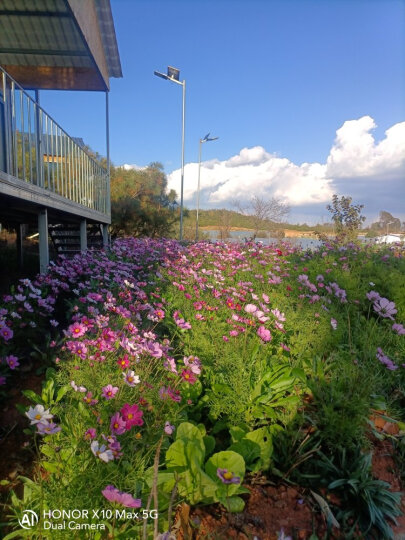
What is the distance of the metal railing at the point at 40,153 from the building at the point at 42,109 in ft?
0.03

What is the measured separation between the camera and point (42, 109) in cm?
448

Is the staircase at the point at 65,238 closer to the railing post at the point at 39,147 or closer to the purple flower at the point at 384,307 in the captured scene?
the railing post at the point at 39,147

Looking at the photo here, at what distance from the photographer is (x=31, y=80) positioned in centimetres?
790

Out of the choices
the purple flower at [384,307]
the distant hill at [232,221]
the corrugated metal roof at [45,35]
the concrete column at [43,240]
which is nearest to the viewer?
the purple flower at [384,307]

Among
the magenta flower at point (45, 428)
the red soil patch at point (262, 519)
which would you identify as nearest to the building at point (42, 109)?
the magenta flower at point (45, 428)

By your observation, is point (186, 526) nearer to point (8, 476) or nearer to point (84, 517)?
point (84, 517)

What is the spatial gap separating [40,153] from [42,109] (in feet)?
2.37

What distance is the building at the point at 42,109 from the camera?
3.74 metres

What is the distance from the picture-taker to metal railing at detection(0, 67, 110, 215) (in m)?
3.55

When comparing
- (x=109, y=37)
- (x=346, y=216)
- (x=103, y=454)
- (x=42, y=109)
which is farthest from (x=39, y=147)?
(x=346, y=216)

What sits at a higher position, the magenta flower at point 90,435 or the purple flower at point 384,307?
the purple flower at point 384,307

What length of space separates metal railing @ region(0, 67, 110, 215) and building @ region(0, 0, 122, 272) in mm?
10

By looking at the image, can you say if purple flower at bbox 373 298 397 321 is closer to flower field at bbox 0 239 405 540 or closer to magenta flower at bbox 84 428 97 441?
flower field at bbox 0 239 405 540

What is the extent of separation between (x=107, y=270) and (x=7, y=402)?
6.04ft
